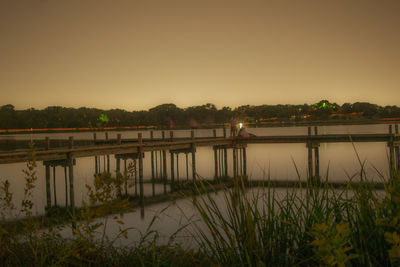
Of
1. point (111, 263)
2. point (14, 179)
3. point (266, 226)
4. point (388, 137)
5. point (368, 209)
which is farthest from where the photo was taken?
point (14, 179)

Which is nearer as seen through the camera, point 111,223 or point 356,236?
point 356,236

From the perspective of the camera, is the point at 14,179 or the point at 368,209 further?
the point at 14,179

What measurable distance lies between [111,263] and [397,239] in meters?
4.54

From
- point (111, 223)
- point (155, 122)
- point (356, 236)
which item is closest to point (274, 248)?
point (356, 236)

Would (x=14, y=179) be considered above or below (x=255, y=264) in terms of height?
below

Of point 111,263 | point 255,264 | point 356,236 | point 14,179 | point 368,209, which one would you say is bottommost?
point 14,179

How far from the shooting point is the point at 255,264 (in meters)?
3.05

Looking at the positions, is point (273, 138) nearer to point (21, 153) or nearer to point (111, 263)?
point (21, 153)

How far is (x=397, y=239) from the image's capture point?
72.9 inches

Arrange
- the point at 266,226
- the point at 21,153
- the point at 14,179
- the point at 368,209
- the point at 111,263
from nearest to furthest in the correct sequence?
the point at 368,209
the point at 266,226
the point at 111,263
the point at 21,153
the point at 14,179

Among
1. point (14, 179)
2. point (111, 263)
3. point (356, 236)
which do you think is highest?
point (356, 236)

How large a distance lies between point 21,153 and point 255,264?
13.4m

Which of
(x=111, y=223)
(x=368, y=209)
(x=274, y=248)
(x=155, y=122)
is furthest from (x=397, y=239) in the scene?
(x=155, y=122)

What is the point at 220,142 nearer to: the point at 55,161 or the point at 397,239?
the point at 55,161
